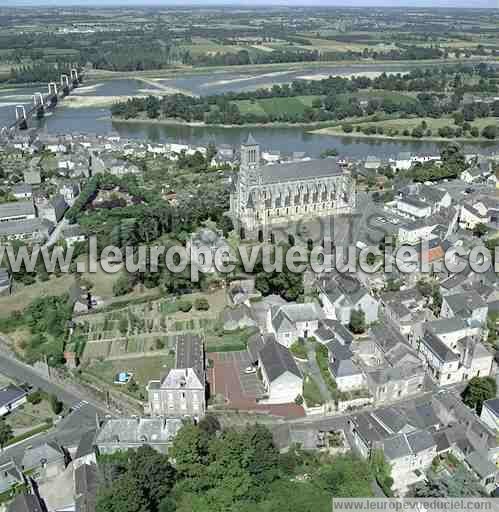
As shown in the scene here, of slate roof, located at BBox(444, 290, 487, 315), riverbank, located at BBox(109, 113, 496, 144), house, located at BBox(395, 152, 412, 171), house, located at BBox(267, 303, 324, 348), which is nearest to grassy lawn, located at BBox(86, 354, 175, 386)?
house, located at BBox(267, 303, 324, 348)

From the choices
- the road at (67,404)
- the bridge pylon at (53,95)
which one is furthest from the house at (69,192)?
the bridge pylon at (53,95)

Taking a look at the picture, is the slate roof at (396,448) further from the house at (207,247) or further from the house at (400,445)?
the house at (207,247)

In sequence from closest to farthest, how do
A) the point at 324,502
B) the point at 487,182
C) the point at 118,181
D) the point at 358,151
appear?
the point at 324,502
the point at 487,182
the point at 118,181
the point at 358,151

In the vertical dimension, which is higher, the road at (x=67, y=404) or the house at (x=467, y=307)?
the house at (x=467, y=307)

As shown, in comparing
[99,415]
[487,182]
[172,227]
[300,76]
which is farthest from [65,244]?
[300,76]

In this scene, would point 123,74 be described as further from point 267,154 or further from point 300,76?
point 267,154

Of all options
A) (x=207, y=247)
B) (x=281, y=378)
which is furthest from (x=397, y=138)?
(x=281, y=378)

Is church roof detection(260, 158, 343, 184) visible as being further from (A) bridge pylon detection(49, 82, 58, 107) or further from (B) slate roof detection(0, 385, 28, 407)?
(A) bridge pylon detection(49, 82, 58, 107)
